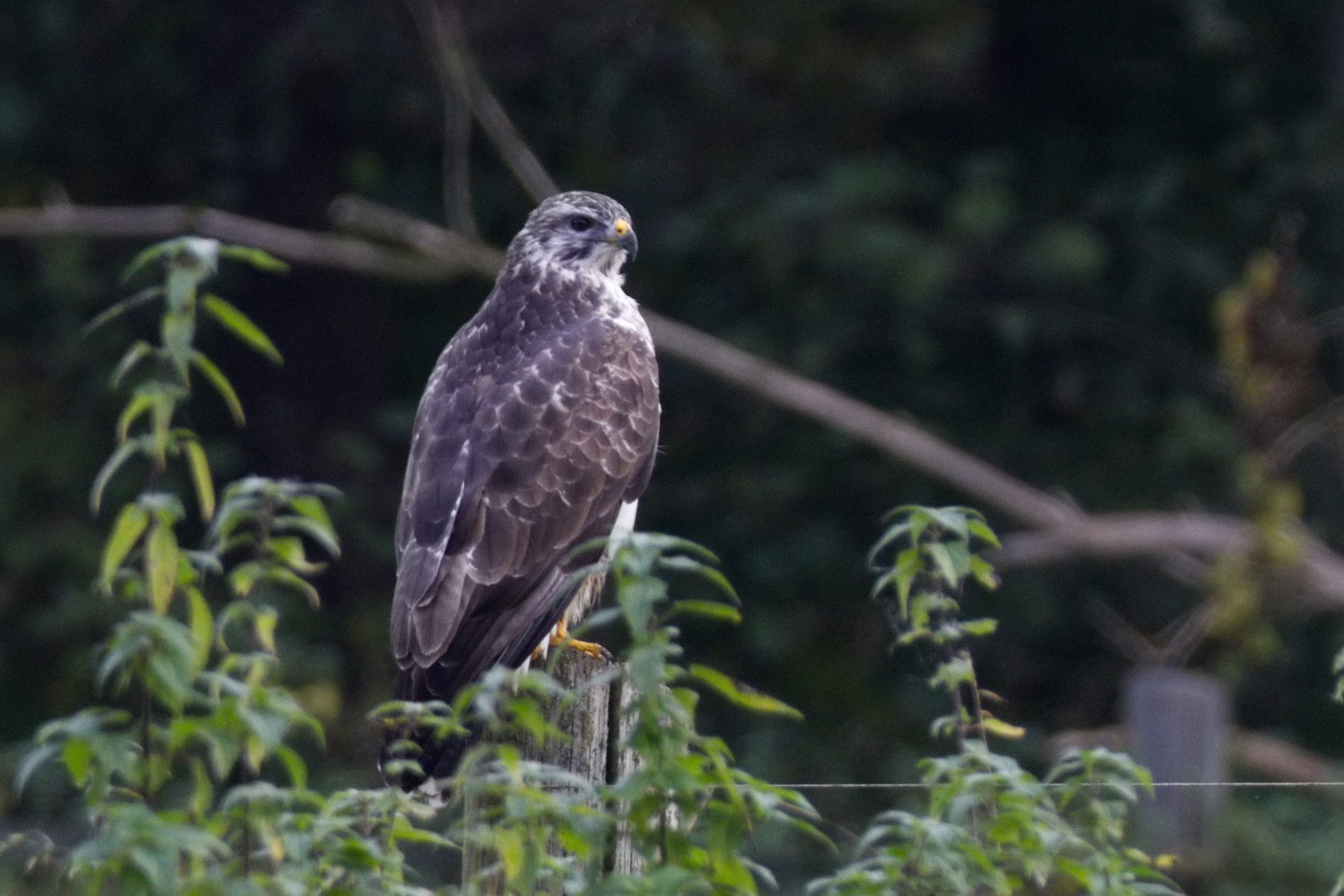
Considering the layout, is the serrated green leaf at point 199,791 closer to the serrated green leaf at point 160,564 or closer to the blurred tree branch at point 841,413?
the serrated green leaf at point 160,564

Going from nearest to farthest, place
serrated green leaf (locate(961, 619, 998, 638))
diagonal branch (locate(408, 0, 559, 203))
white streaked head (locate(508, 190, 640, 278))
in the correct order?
serrated green leaf (locate(961, 619, 998, 638))
white streaked head (locate(508, 190, 640, 278))
diagonal branch (locate(408, 0, 559, 203))

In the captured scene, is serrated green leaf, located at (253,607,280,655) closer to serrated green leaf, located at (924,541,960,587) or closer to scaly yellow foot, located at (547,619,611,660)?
serrated green leaf, located at (924,541,960,587)

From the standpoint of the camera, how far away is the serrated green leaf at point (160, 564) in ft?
6.65

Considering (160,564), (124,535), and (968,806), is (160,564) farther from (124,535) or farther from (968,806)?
(968,806)

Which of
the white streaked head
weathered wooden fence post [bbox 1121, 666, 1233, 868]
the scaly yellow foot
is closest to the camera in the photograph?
the scaly yellow foot

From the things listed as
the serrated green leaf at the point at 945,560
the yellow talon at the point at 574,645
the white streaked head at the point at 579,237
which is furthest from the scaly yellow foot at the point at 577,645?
the white streaked head at the point at 579,237

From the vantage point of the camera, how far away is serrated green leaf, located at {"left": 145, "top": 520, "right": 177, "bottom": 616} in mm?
2027

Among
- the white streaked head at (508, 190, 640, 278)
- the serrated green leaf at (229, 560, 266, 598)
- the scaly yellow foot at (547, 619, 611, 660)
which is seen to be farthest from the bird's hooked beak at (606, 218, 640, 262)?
the serrated green leaf at (229, 560, 266, 598)

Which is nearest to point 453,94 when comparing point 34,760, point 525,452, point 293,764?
point 525,452

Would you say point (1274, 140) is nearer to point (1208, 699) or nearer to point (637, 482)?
point (1208, 699)

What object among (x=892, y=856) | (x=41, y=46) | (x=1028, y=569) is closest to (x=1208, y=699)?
(x=892, y=856)

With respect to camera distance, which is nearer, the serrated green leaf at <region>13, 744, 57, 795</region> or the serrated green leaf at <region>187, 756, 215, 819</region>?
the serrated green leaf at <region>13, 744, 57, 795</region>

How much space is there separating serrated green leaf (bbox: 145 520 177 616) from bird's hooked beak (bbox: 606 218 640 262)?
2.81 m

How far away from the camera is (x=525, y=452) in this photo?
4.04 metres
